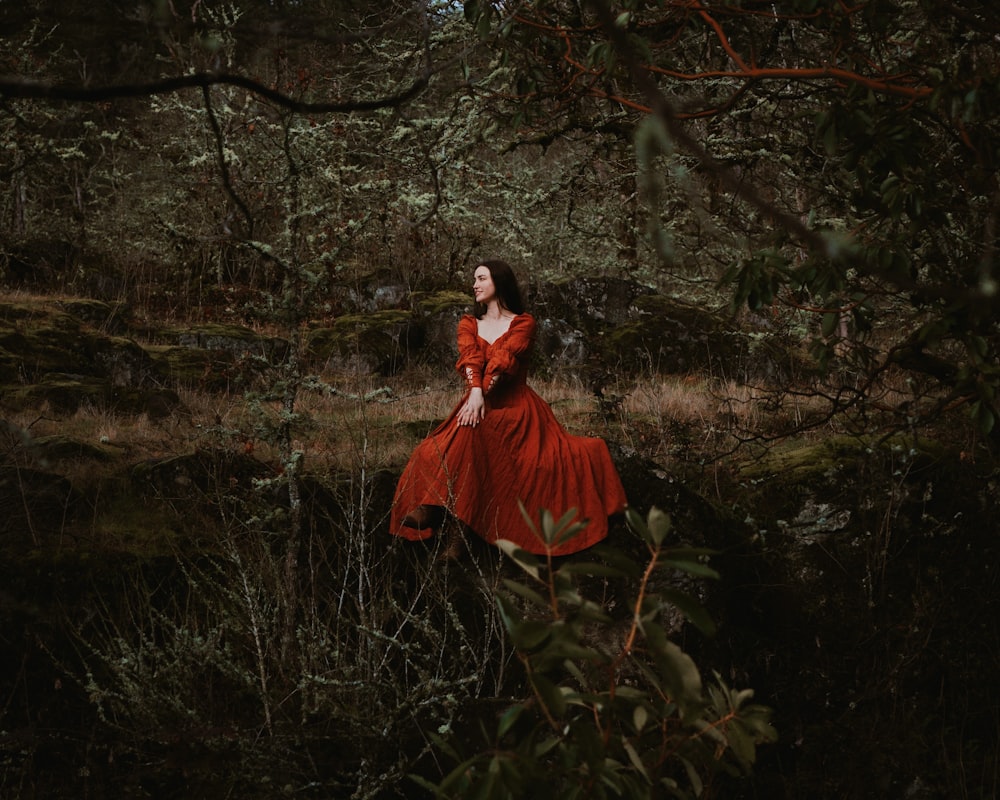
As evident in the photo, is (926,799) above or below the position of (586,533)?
below

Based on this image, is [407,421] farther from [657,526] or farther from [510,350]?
[657,526]

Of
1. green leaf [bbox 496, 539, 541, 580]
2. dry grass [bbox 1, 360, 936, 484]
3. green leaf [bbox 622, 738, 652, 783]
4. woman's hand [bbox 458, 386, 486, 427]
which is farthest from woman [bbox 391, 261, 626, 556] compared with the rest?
green leaf [bbox 496, 539, 541, 580]

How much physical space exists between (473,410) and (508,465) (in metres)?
0.34

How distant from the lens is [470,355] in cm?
476

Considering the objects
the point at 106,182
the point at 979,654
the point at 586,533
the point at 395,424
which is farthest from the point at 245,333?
the point at 106,182

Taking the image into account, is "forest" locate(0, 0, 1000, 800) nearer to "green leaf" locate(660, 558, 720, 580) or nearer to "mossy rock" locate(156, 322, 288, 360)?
"green leaf" locate(660, 558, 720, 580)

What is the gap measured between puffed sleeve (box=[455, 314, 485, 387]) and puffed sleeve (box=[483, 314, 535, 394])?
1.9 inches

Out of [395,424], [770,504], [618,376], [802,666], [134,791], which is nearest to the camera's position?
[134,791]

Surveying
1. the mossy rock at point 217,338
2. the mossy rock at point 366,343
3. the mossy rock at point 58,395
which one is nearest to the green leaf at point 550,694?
the mossy rock at point 58,395

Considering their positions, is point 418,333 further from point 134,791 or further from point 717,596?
point 134,791

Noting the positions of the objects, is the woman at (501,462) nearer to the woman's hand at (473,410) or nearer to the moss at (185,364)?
the woman's hand at (473,410)

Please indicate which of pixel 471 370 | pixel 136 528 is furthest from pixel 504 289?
pixel 136 528

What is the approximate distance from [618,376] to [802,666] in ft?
14.8

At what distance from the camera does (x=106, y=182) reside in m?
15.7
